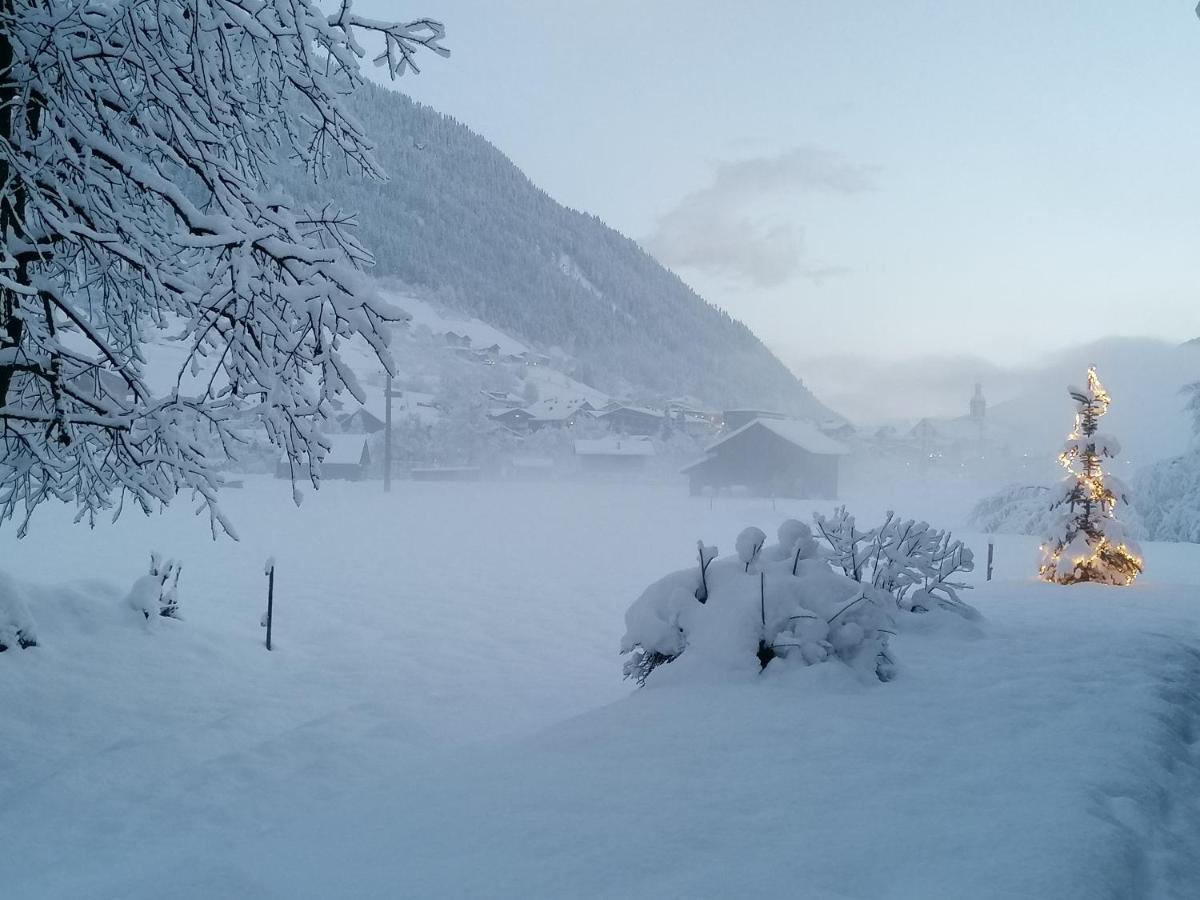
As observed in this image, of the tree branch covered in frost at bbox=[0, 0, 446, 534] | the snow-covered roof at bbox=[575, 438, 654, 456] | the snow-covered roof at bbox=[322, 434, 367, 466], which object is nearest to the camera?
the tree branch covered in frost at bbox=[0, 0, 446, 534]

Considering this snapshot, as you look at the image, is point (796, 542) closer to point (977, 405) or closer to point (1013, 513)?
point (1013, 513)

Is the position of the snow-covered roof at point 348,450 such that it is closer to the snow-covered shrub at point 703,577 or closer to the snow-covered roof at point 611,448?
the snow-covered roof at point 611,448

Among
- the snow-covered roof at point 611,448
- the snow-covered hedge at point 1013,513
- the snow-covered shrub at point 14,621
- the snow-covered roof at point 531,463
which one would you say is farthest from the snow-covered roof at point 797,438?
the snow-covered shrub at point 14,621

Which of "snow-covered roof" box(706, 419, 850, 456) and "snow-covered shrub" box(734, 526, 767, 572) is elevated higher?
"snow-covered roof" box(706, 419, 850, 456)

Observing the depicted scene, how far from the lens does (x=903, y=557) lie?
24.3 feet

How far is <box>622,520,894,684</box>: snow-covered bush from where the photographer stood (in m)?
5.53

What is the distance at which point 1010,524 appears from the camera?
110 feet

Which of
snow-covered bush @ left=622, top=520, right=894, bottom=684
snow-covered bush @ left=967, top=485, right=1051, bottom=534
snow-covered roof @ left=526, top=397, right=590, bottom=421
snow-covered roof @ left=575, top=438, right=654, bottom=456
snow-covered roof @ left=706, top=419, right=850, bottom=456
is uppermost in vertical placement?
snow-covered roof @ left=526, top=397, right=590, bottom=421

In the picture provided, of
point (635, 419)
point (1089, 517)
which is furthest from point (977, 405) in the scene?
point (1089, 517)

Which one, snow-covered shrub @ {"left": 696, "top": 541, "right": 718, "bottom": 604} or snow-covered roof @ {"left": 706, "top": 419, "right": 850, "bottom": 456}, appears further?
snow-covered roof @ {"left": 706, "top": 419, "right": 850, "bottom": 456}

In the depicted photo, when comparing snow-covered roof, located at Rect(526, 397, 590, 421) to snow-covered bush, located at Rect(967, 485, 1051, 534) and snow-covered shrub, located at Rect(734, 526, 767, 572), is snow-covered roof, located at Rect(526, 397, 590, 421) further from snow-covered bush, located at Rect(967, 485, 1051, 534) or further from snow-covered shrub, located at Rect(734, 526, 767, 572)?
snow-covered shrub, located at Rect(734, 526, 767, 572)

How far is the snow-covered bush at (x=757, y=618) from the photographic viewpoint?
5.53 meters

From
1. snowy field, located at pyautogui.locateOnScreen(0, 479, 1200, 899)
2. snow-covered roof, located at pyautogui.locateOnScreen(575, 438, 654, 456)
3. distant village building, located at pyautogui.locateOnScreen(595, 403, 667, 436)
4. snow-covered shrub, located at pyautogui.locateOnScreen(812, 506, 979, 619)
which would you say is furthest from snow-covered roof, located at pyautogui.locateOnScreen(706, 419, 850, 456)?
snow-covered shrub, located at pyautogui.locateOnScreen(812, 506, 979, 619)

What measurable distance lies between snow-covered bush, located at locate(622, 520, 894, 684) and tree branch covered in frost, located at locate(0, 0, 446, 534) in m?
2.93
